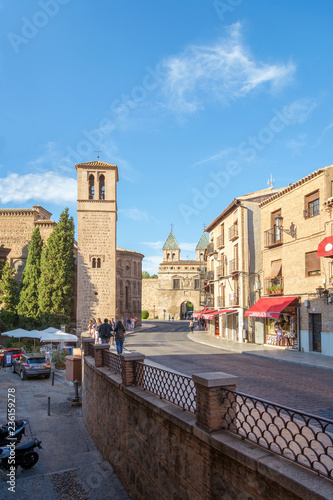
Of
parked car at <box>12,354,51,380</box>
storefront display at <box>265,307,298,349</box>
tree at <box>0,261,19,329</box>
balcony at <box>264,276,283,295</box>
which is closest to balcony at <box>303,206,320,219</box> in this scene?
balcony at <box>264,276,283,295</box>

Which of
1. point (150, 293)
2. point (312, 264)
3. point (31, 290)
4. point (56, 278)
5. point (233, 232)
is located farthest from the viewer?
point (150, 293)

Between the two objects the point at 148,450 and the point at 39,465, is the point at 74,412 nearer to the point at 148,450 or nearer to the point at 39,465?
the point at 39,465

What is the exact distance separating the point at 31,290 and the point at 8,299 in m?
2.49

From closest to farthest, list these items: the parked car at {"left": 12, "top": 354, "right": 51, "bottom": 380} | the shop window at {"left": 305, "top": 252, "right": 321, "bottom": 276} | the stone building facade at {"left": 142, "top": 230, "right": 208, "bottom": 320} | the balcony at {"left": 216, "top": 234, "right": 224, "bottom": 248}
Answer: the shop window at {"left": 305, "top": 252, "right": 321, "bottom": 276} → the parked car at {"left": 12, "top": 354, "right": 51, "bottom": 380} → the balcony at {"left": 216, "top": 234, "right": 224, "bottom": 248} → the stone building facade at {"left": 142, "top": 230, "right": 208, "bottom": 320}

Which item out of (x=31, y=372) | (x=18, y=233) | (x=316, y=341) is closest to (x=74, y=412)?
(x=31, y=372)

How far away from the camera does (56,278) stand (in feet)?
116

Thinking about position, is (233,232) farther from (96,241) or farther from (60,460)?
(60,460)

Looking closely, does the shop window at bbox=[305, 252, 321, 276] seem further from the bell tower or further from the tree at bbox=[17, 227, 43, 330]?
the tree at bbox=[17, 227, 43, 330]

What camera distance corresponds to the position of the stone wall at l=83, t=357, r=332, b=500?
155 inches

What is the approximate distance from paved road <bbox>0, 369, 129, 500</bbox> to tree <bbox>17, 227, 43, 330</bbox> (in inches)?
682

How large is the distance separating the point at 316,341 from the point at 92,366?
39.8 feet

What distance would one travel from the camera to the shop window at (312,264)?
1880 cm

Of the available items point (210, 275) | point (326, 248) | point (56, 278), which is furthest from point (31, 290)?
point (326, 248)

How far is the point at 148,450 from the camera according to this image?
7.31 m
